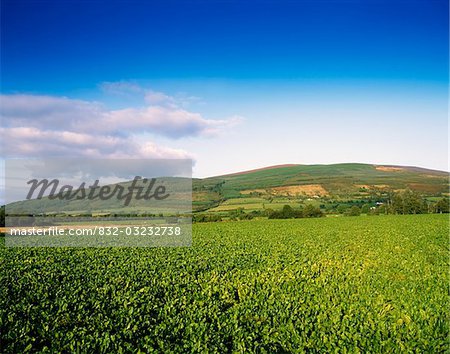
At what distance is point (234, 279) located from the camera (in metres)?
13.5

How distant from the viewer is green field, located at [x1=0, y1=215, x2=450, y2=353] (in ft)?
24.5

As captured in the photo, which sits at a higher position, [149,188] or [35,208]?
[149,188]

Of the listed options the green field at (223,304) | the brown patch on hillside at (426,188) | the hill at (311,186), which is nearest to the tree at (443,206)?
the hill at (311,186)

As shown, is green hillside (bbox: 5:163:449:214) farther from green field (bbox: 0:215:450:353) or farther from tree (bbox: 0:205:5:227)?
green field (bbox: 0:215:450:353)

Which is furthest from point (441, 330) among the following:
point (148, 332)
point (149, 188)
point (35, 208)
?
point (35, 208)

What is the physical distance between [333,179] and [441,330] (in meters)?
155

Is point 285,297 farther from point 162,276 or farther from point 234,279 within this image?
point 162,276

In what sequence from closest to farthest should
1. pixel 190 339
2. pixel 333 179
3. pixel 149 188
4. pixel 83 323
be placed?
1. pixel 190 339
2. pixel 83 323
3. pixel 149 188
4. pixel 333 179

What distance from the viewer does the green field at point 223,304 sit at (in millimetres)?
7469

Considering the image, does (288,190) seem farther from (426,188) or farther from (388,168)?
(388,168)

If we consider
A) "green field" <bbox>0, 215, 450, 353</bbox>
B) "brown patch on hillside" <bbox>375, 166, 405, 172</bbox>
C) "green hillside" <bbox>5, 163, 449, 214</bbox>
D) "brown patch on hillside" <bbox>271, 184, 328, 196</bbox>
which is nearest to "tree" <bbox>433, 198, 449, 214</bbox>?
"green hillside" <bbox>5, 163, 449, 214</bbox>

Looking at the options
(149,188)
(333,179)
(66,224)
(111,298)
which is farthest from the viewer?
(333,179)

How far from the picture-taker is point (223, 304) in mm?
10695

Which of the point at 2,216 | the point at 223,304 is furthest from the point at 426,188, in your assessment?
the point at 223,304
